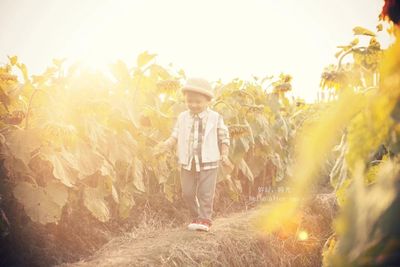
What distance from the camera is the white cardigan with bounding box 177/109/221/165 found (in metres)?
3.87

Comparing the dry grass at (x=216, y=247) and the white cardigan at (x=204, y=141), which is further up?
the white cardigan at (x=204, y=141)

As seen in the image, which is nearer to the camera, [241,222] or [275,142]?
[241,222]

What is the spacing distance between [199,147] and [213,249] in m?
1.10

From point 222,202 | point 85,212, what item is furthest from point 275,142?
point 85,212

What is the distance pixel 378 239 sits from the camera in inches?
12.9

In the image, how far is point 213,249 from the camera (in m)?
3.11

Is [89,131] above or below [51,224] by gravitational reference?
above

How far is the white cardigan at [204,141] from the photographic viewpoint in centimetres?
387

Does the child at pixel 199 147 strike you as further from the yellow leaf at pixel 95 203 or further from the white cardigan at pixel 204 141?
the yellow leaf at pixel 95 203

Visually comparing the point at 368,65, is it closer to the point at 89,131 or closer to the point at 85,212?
the point at 89,131

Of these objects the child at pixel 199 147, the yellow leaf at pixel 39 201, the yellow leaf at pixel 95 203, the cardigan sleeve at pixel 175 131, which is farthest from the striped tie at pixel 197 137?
the yellow leaf at pixel 39 201

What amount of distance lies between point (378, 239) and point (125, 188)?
314 centimetres

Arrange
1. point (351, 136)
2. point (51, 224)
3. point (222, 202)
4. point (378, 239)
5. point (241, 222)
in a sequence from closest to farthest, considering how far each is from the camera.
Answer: point (378, 239) → point (351, 136) → point (51, 224) → point (241, 222) → point (222, 202)

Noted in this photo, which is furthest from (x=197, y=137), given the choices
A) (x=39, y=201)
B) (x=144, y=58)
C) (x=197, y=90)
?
(x=39, y=201)
